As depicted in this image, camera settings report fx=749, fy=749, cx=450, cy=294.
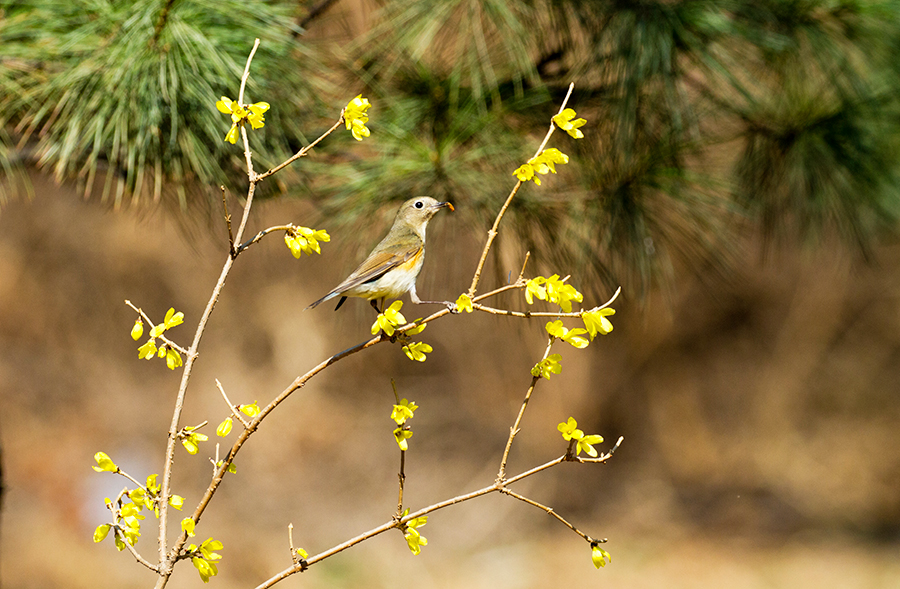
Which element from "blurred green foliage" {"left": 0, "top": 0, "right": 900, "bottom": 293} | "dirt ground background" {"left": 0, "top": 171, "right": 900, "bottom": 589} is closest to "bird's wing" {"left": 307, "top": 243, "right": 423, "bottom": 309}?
"blurred green foliage" {"left": 0, "top": 0, "right": 900, "bottom": 293}

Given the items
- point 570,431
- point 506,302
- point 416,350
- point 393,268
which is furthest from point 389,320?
point 506,302

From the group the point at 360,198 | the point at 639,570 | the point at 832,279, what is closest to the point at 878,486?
the point at 832,279

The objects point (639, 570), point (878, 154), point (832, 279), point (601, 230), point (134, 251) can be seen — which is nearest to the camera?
point (601, 230)

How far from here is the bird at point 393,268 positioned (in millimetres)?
819

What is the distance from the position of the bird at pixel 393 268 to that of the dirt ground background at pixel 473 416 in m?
1.91

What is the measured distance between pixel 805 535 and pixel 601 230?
2336mm

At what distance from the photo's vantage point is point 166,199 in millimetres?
1176

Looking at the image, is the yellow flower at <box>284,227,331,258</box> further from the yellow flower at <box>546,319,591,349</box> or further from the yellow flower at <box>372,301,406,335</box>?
the yellow flower at <box>546,319,591,349</box>

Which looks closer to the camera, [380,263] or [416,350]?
[416,350]

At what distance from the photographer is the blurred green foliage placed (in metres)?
0.92

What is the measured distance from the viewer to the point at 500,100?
44.4 inches

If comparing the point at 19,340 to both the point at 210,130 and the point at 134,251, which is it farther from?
the point at 210,130

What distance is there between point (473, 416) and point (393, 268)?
8.55 feet

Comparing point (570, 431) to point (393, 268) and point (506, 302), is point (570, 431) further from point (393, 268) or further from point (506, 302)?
point (506, 302)
